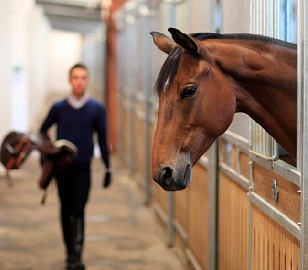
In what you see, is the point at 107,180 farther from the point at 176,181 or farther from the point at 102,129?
the point at 176,181

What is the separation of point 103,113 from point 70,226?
0.88 meters

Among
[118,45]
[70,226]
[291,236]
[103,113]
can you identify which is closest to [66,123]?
[103,113]

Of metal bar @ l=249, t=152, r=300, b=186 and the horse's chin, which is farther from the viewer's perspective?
metal bar @ l=249, t=152, r=300, b=186

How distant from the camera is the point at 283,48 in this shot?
2.89m

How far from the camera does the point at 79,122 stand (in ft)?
18.5

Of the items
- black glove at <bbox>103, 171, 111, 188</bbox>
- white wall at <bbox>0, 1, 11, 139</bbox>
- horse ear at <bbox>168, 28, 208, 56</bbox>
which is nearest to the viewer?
horse ear at <bbox>168, 28, 208, 56</bbox>

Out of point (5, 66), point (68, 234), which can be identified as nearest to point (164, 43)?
point (68, 234)

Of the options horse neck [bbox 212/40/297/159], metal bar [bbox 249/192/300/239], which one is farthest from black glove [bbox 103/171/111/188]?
horse neck [bbox 212/40/297/159]

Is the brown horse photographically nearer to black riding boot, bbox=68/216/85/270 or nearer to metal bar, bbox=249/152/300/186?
metal bar, bbox=249/152/300/186

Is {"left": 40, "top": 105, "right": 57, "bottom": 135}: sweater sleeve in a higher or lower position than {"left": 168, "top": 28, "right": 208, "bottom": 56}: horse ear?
lower

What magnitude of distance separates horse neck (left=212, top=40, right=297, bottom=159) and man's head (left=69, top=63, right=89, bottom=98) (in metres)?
2.83

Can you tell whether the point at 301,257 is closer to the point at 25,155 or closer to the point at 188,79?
the point at 188,79

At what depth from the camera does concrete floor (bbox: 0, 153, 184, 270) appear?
237 inches

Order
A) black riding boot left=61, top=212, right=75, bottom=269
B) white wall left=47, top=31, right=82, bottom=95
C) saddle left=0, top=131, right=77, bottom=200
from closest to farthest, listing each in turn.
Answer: saddle left=0, top=131, right=77, bottom=200, black riding boot left=61, top=212, right=75, bottom=269, white wall left=47, top=31, right=82, bottom=95
